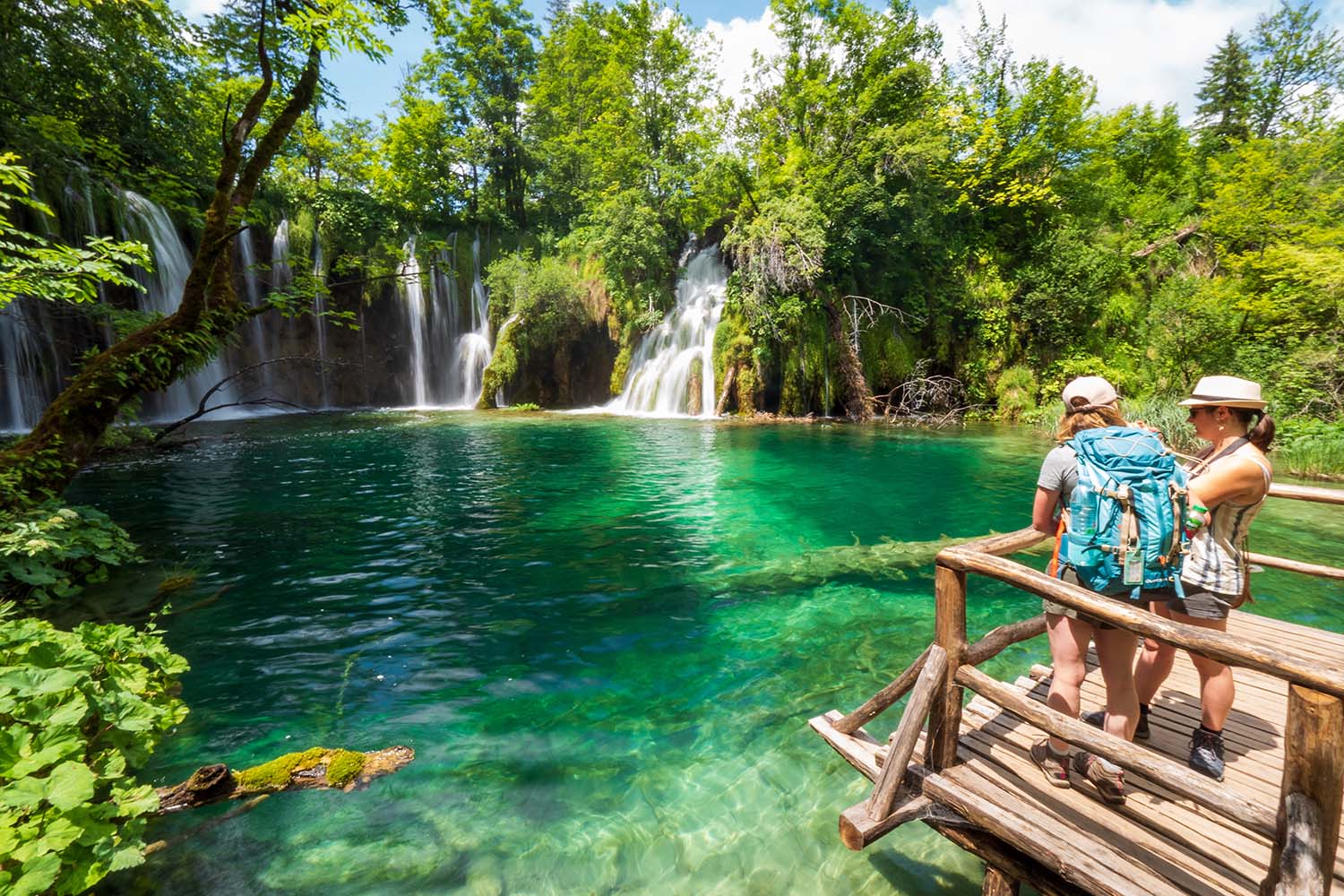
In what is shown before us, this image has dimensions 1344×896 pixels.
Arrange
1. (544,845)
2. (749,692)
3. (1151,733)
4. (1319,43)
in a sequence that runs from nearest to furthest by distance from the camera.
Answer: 1. (1151,733)
2. (544,845)
3. (749,692)
4. (1319,43)

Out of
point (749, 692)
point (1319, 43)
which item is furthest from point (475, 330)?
point (1319, 43)

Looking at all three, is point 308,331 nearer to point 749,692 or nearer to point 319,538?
point 319,538

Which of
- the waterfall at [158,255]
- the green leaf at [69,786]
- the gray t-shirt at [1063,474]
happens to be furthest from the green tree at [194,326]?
the waterfall at [158,255]

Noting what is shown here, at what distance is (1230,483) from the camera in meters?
2.71

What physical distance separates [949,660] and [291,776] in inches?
172

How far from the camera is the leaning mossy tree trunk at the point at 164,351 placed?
5.75 meters

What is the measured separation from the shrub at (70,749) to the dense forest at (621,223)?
0.05ft

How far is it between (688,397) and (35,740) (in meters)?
24.0

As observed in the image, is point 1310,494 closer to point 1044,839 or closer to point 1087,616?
point 1087,616

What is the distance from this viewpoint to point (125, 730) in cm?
249

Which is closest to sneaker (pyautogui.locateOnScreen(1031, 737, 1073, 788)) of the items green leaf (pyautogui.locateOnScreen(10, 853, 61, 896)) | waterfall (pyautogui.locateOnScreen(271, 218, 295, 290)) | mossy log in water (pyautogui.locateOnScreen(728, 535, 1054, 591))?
green leaf (pyautogui.locateOnScreen(10, 853, 61, 896))

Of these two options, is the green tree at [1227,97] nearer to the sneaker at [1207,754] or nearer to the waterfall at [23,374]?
the sneaker at [1207,754]

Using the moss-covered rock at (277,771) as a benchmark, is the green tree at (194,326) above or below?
above

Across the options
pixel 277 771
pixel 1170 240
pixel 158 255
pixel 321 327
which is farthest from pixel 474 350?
pixel 1170 240
